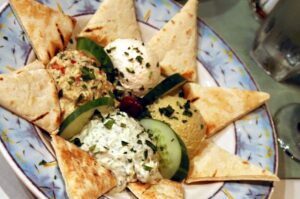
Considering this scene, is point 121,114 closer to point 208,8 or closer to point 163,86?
point 163,86

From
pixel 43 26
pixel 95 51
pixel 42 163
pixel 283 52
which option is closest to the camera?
pixel 42 163

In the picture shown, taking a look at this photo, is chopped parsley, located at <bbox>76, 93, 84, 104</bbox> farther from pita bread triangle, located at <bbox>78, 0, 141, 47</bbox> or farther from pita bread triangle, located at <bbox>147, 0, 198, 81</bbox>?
pita bread triangle, located at <bbox>147, 0, 198, 81</bbox>

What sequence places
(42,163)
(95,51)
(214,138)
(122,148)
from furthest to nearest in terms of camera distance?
(214,138), (95,51), (122,148), (42,163)

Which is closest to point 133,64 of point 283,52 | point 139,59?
point 139,59

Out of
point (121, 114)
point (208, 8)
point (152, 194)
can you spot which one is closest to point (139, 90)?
point (121, 114)

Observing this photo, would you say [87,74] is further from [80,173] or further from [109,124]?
[80,173]

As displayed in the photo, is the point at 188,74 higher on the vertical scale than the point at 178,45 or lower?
lower

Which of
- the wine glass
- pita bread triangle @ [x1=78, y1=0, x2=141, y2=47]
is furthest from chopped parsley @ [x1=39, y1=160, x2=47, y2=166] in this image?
the wine glass

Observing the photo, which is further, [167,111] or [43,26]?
[167,111]
